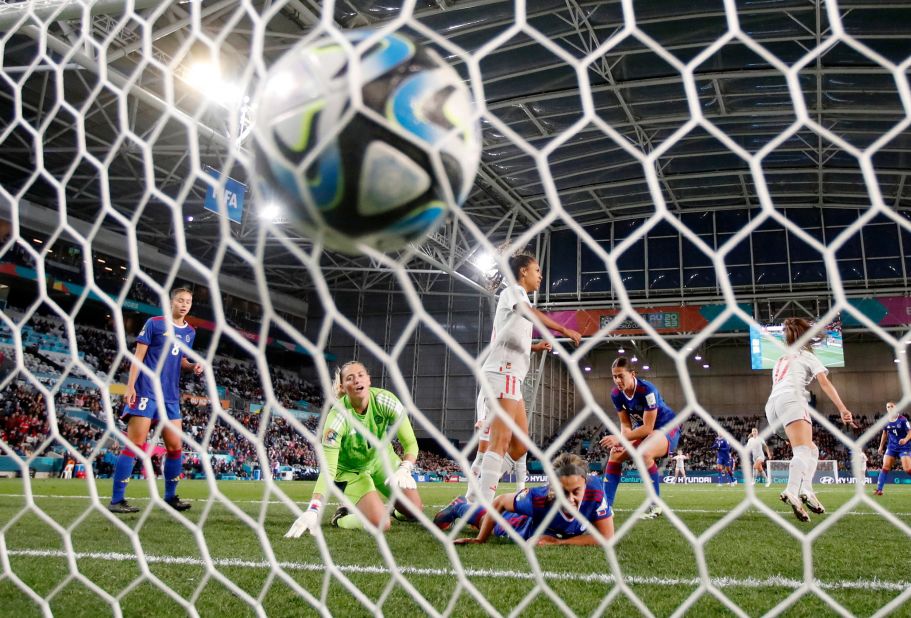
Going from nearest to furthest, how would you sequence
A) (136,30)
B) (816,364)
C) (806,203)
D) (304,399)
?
(816,364) → (136,30) → (806,203) → (304,399)

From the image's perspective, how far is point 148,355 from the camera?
189 inches

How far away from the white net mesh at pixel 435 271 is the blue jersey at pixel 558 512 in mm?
214

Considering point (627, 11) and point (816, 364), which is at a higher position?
point (627, 11)

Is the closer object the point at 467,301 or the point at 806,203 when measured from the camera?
the point at 806,203

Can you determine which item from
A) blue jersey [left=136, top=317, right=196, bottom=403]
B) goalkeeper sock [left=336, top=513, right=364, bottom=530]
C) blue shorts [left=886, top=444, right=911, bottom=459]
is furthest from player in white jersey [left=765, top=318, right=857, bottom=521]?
blue shorts [left=886, top=444, right=911, bottom=459]

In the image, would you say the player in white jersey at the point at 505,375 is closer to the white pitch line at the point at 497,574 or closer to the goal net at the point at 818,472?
the white pitch line at the point at 497,574

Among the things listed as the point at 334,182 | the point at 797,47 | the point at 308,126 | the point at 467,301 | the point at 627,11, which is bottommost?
the point at 334,182

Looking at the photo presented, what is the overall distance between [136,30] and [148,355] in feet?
28.6

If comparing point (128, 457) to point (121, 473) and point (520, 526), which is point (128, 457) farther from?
point (520, 526)

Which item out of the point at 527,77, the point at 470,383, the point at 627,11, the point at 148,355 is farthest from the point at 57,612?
the point at 470,383

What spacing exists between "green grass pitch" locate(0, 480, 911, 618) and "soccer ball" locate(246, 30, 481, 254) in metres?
0.77

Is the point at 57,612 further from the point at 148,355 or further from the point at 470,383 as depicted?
the point at 470,383

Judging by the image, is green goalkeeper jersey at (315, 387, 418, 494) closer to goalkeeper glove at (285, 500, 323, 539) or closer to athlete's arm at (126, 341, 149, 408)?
goalkeeper glove at (285, 500, 323, 539)

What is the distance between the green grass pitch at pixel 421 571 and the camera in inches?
75.4
